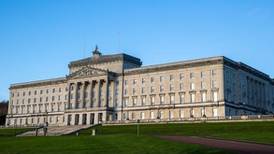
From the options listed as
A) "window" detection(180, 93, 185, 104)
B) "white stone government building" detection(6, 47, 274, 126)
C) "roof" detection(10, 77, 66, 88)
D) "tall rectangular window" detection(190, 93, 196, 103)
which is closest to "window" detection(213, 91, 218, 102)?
"white stone government building" detection(6, 47, 274, 126)

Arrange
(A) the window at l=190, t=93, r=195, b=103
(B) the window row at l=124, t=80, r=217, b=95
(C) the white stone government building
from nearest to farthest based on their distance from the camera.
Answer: (B) the window row at l=124, t=80, r=217, b=95, (C) the white stone government building, (A) the window at l=190, t=93, r=195, b=103

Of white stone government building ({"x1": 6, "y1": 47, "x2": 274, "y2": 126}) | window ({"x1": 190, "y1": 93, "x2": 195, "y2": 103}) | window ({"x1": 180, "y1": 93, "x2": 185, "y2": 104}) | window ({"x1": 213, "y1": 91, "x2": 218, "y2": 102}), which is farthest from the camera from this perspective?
window ({"x1": 180, "y1": 93, "x2": 185, "y2": 104})

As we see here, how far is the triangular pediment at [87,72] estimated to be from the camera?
4873 inches

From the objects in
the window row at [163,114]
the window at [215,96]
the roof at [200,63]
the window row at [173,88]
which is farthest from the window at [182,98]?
the window at [215,96]

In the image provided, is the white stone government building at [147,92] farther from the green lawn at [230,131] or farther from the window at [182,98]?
the green lawn at [230,131]

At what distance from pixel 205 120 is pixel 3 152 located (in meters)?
62.4

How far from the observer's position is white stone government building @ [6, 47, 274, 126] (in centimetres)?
10594

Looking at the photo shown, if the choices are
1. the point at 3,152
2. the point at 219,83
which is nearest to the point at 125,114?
the point at 219,83

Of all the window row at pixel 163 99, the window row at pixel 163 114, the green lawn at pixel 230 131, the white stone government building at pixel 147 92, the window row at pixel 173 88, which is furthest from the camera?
the window row at pixel 163 99

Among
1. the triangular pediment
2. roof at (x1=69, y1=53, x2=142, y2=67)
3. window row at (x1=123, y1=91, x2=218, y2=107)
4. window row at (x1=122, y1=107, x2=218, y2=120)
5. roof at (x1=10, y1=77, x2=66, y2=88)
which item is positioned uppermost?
roof at (x1=69, y1=53, x2=142, y2=67)

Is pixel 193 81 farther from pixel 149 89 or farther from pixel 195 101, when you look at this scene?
pixel 149 89

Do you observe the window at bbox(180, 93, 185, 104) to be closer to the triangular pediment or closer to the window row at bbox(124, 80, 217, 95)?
the window row at bbox(124, 80, 217, 95)

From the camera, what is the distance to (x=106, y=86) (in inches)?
4818

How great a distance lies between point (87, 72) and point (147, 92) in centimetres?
2168
